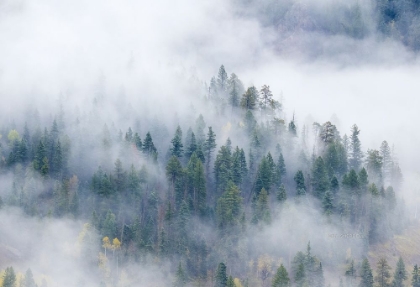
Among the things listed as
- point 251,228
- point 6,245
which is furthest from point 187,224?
point 6,245

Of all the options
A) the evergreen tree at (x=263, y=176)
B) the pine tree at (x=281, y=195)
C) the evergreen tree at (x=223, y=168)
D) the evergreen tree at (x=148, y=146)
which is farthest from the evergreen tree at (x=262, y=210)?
the evergreen tree at (x=148, y=146)

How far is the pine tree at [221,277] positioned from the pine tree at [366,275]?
2574 centimetres

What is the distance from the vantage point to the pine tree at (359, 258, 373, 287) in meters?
160

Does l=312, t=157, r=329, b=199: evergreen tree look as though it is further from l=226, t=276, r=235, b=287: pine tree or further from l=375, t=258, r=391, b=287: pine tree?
l=226, t=276, r=235, b=287: pine tree

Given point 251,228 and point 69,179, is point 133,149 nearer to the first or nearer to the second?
point 69,179

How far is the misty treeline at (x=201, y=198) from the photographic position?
168m

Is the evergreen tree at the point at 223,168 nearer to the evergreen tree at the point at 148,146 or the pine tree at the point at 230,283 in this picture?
the evergreen tree at the point at 148,146

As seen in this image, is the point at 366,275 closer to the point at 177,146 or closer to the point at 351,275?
the point at 351,275

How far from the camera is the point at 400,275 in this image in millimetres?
160875

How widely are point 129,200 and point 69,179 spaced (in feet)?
48.8

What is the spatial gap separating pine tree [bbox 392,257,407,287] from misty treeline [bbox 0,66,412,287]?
42cm

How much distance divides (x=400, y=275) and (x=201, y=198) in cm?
4354

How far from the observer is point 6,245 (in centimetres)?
17062

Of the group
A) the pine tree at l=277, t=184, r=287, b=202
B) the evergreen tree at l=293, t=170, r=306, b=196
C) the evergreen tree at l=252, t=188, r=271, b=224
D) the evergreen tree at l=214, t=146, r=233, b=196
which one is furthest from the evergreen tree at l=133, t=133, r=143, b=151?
the evergreen tree at l=293, t=170, r=306, b=196
